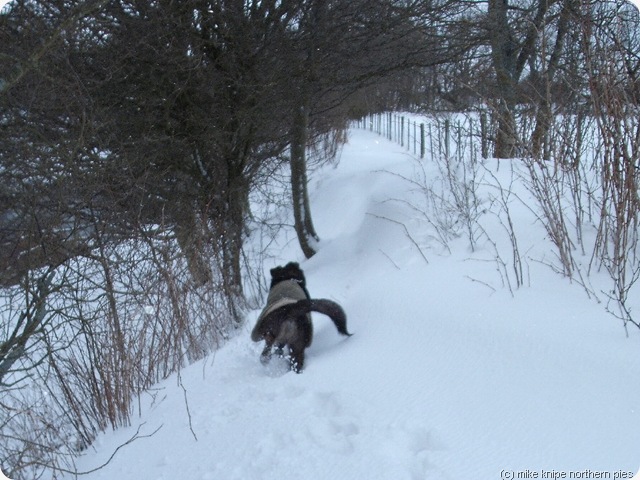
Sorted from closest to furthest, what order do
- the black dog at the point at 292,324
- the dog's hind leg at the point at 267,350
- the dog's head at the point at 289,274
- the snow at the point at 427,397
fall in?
the snow at the point at 427,397 → the black dog at the point at 292,324 → the dog's hind leg at the point at 267,350 → the dog's head at the point at 289,274

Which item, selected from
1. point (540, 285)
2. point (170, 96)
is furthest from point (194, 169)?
point (540, 285)

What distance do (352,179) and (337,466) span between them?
12908 millimetres

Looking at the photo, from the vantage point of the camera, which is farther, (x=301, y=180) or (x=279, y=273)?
(x=301, y=180)

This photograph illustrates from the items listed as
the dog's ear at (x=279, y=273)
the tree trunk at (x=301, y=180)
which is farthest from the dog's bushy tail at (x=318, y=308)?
the tree trunk at (x=301, y=180)

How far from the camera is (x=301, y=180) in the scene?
10.8 meters

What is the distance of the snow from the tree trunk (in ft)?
15.4

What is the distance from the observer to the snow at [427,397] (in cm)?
309

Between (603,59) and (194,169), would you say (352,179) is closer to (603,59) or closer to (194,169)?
(194,169)

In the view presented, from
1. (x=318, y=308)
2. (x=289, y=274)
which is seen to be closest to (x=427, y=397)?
(x=318, y=308)

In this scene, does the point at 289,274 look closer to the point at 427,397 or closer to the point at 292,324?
the point at 292,324

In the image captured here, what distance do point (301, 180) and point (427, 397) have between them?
7381 millimetres

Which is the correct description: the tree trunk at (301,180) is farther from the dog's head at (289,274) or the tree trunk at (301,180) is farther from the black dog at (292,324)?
the black dog at (292,324)

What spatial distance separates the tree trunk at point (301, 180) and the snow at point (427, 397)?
4.68 meters

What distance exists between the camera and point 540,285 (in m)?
5.03
